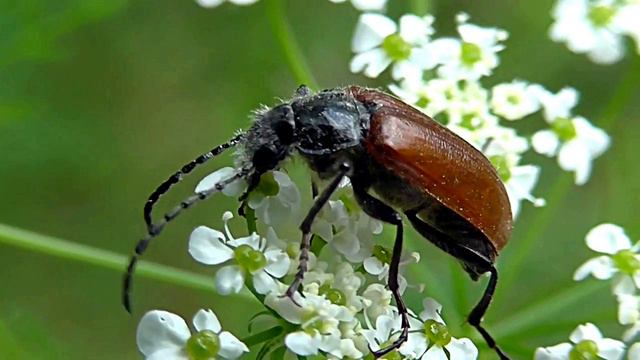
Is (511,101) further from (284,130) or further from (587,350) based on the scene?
(284,130)

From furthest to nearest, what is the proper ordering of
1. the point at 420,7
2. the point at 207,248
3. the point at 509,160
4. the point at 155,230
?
the point at 420,7, the point at 509,160, the point at 207,248, the point at 155,230

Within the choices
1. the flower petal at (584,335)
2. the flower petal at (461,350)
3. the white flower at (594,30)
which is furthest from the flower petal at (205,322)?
the white flower at (594,30)

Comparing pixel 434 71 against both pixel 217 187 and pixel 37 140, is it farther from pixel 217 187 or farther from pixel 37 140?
pixel 37 140

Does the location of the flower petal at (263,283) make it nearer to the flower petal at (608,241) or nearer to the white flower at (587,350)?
the white flower at (587,350)

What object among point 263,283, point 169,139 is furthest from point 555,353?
point 169,139

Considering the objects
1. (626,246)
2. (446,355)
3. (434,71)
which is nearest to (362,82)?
(434,71)

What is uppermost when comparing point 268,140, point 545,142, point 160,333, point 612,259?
point 545,142
